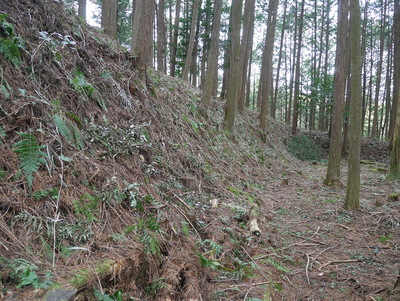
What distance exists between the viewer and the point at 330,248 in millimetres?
4512

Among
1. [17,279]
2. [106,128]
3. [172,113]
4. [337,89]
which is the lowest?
[17,279]

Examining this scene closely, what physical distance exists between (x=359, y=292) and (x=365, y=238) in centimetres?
186

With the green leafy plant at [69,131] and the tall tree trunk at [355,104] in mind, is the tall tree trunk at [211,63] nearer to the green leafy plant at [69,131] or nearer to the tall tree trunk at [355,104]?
the tall tree trunk at [355,104]

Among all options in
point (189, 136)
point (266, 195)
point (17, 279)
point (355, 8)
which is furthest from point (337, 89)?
point (17, 279)

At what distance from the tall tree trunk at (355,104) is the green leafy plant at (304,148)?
12.4 metres

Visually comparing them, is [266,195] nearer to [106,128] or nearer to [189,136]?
[189,136]

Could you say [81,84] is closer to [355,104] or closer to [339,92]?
[355,104]

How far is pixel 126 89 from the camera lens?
19.9 feet

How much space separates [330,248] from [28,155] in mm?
4442

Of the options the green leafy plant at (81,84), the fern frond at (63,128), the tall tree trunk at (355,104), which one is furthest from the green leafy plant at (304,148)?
the fern frond at (63,128)

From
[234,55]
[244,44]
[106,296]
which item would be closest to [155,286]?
[106,296]

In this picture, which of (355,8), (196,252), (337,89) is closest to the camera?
(196,252)

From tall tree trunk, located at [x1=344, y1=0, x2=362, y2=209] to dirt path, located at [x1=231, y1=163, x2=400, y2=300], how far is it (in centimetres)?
51

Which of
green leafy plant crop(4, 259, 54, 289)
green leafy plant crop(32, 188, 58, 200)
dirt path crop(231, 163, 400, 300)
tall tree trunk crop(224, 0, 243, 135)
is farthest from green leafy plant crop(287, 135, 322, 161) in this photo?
green leafy plant crop(4, 259, 54, 289)
